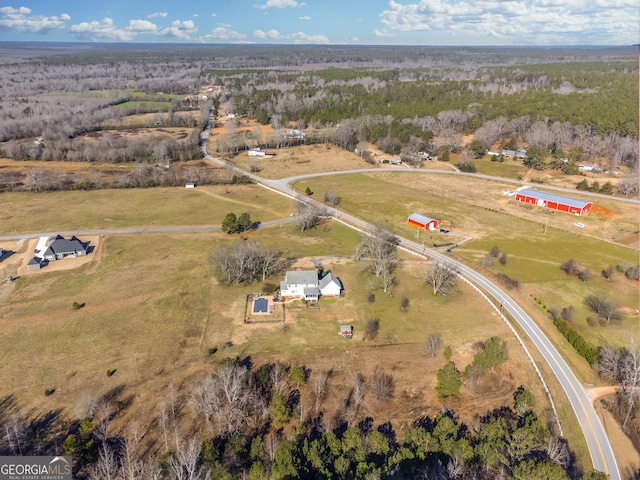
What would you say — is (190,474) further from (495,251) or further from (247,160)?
(247,160)

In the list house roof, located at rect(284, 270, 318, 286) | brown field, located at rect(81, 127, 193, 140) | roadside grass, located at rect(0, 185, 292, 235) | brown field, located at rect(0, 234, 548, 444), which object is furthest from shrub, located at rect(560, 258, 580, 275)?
brown field, located at rect(81, 127, 193, 140)

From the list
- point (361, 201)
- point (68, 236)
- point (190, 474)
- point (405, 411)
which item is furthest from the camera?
point (361, 201)

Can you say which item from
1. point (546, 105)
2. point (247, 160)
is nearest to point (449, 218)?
point (247, 160)

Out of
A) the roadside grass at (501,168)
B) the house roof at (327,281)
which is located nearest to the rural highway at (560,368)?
the house roof at (327,281)

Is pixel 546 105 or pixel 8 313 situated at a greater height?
pixel 546 105

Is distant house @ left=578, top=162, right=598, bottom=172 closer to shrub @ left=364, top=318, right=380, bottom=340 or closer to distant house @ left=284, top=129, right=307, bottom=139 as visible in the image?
distant house @ left=284, top=129, right=307, bottom=139

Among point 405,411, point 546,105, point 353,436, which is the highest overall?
point 546,105
